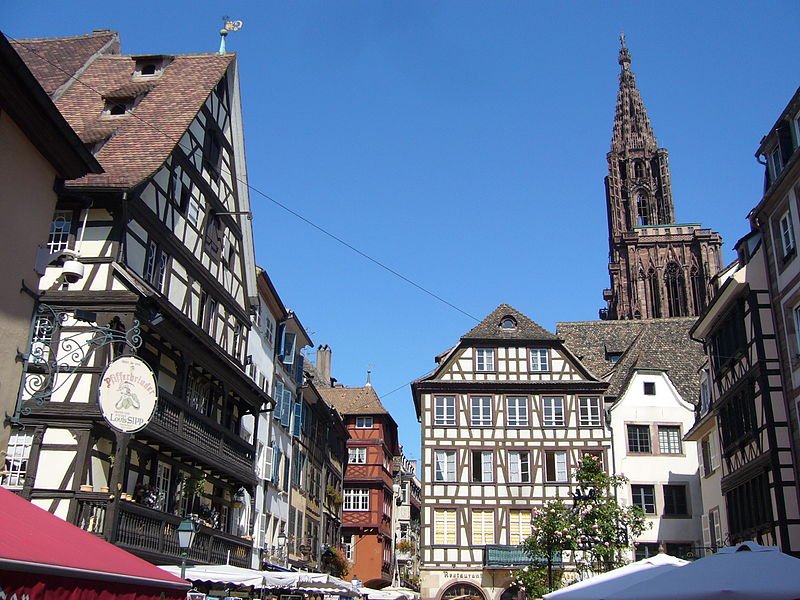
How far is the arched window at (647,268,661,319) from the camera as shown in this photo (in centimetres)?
8500

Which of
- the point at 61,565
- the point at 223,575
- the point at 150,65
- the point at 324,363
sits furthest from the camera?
the point at 324,363

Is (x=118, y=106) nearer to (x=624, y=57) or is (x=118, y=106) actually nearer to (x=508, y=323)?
(x=508, y=323)

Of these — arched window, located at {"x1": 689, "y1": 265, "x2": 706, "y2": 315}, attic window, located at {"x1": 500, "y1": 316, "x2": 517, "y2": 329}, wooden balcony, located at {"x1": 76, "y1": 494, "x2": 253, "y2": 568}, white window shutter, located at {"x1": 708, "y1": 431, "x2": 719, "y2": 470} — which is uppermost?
arched window, located at {"x1": 689, "y1": 265, "x2": 706, "y2": 315}

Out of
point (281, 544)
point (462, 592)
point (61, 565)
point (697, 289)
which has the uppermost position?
point (697, 289)

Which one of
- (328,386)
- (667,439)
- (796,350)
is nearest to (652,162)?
(328,386)

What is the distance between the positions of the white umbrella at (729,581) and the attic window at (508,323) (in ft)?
111

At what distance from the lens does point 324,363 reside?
197 feet

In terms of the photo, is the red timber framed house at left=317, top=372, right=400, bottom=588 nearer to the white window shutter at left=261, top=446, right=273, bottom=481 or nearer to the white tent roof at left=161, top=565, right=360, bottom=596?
the white window shutter at left=261, top=446, right=273, bottom=481

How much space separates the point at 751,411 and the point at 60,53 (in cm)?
2391

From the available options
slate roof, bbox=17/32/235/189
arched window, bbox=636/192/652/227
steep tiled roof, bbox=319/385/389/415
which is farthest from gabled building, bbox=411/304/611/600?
arched window, bbox=636/192/652/227

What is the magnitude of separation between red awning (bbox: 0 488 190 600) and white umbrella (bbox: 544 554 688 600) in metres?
6.03

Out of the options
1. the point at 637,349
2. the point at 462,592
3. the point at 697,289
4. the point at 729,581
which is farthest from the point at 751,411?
the point at 697,289

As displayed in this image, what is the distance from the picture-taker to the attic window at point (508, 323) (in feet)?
146

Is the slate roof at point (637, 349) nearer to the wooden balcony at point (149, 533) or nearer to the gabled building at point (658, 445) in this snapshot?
the gabled building at point (658, 445)
